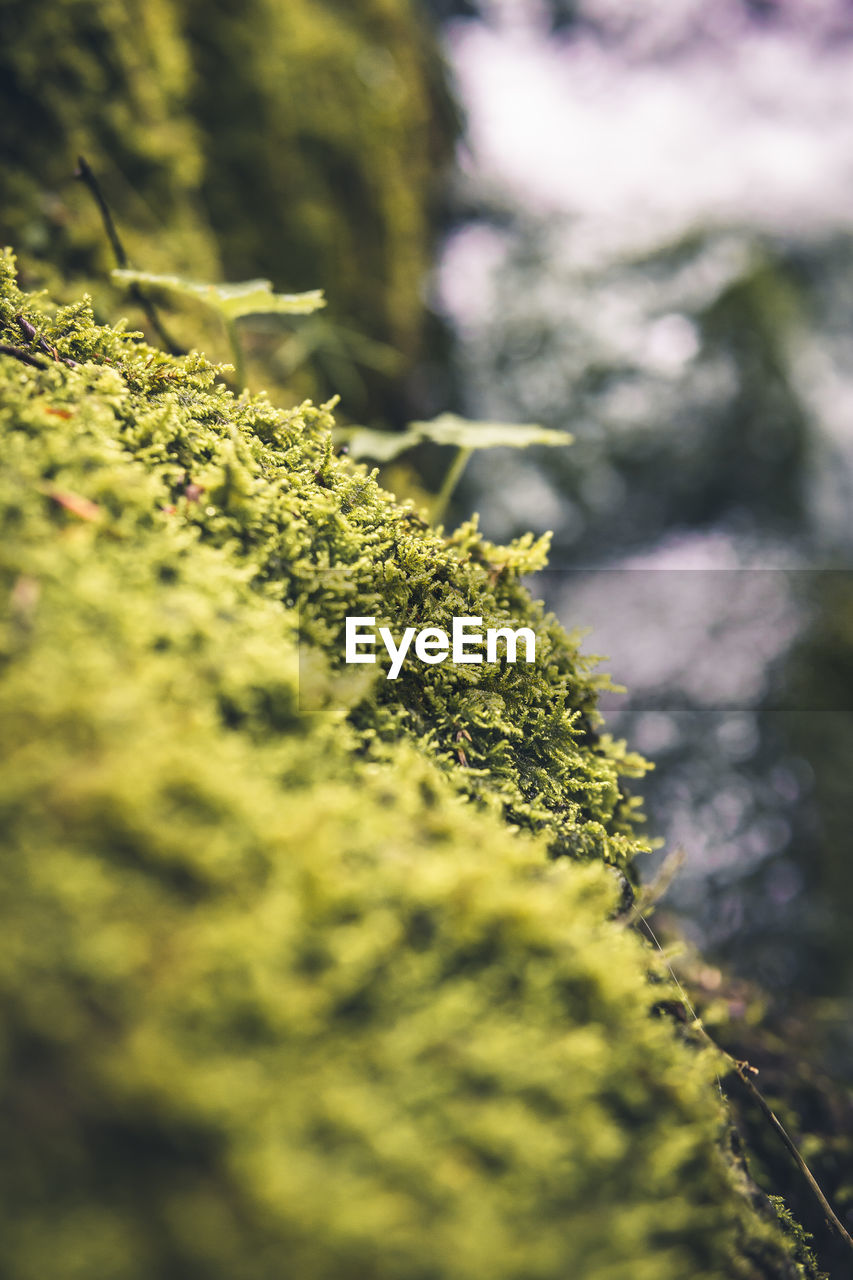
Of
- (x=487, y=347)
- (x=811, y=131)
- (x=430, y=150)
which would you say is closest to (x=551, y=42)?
(x=811, y=131)

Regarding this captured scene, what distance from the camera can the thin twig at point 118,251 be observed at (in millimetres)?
1933

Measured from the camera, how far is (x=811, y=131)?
6.29 meters

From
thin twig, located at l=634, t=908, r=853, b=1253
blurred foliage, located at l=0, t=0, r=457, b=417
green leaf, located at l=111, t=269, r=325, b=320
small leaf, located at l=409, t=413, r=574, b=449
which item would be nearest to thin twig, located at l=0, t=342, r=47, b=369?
green leaf, located at l=111, t=269, r=325, b=320

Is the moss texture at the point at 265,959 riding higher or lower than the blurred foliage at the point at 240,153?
lower

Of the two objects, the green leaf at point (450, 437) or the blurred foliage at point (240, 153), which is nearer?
the green leaf at point (450, 437)

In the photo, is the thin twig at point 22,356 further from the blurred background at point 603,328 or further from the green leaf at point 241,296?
the blurred background at point 603,328

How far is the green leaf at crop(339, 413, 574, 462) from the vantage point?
1916 mm

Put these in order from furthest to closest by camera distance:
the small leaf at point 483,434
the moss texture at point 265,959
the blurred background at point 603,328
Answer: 1. the blurred background at point 603,328
2. the small leaf at point 483,434
3. the moss texture at point 265,959

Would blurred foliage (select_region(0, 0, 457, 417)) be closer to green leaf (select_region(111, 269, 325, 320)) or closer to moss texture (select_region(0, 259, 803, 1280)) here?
green leaf (select_region(111, 269, 325, 320))

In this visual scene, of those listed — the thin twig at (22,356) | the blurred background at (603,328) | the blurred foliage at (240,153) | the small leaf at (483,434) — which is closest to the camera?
the thin twig at (22,356)

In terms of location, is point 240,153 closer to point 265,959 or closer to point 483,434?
point 483,434

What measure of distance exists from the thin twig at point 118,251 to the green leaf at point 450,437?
652 mm

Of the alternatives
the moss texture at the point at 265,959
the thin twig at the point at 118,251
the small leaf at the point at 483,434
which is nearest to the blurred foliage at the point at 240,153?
the thin twig at the point at 118,251

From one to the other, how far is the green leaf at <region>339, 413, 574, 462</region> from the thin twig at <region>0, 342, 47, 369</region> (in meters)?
0.94
